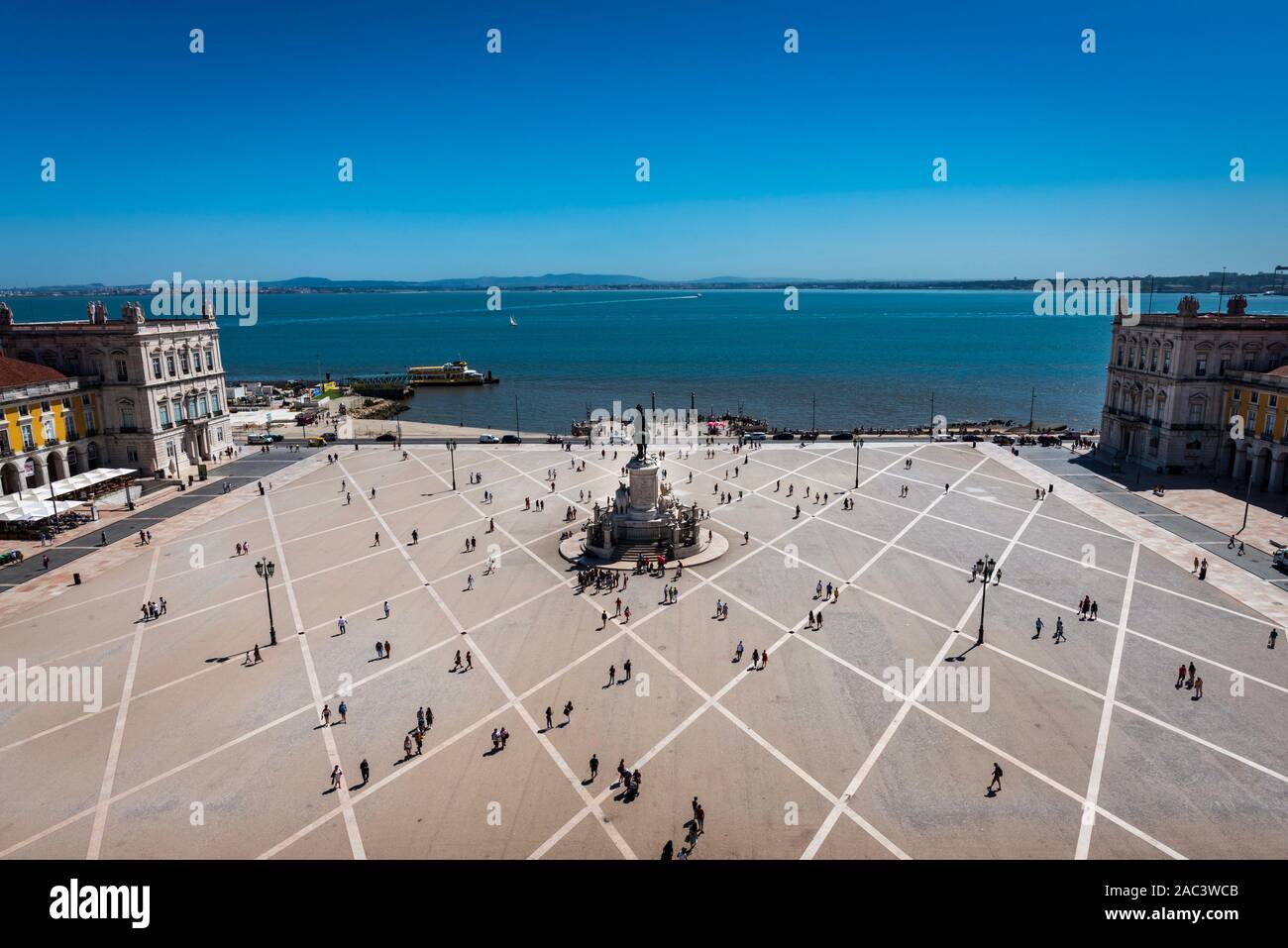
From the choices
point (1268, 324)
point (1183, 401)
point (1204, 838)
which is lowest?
point (1204, 838)

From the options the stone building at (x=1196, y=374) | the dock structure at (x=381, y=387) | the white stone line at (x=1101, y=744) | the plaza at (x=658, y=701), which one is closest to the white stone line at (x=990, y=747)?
the plaza at (x=658, y=701)

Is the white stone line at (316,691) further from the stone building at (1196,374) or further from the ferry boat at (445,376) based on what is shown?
the ferry boat at (445,376)

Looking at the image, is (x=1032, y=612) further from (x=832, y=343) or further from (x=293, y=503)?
(x=832, y=343)

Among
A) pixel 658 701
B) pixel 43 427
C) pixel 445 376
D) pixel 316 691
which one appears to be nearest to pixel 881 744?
pixel 658 701

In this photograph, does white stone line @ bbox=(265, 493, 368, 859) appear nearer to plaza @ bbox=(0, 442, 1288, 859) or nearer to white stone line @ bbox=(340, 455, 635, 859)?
plaza @ bbox=(0, 442, 1288, 859)

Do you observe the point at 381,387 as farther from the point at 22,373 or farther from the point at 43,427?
the point at 43,427

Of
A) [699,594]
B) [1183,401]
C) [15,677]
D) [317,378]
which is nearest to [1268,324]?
[1183,401]

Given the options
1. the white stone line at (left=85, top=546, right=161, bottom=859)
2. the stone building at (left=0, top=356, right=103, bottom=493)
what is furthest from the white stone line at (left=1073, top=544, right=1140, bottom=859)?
the stone building at (left=0, top=356, right=103, bottom=493)
